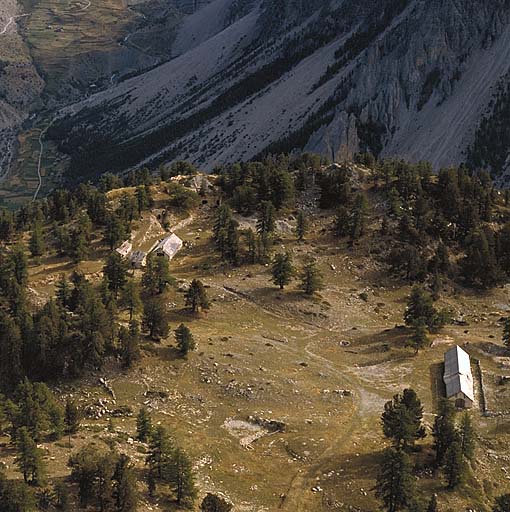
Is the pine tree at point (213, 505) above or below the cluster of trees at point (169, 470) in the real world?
below

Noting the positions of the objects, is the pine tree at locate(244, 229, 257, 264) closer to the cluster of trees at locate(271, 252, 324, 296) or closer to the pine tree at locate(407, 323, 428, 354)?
the cluster of trees at locate(271, 252, 324, 296)

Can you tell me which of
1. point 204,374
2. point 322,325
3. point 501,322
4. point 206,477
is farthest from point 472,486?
point 501,322

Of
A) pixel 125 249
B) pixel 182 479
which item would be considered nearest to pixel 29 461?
pixel 182 479

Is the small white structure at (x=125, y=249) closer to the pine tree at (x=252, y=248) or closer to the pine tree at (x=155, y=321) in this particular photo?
the pine tree at (x=252, y=248)

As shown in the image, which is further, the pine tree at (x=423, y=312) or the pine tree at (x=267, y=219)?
the pine tree at (x=267, y=219)

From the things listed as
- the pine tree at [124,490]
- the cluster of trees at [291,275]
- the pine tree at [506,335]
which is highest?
the pine tree at [124,490]

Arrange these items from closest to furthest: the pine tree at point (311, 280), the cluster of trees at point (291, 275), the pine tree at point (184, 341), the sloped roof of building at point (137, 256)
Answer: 1. the pine tree at point (184, 341)
2. the pine tree at point (311, 280)
3. the cluster of trees at point (291, 275)
4. the sloped roof of building at point (137, 256)

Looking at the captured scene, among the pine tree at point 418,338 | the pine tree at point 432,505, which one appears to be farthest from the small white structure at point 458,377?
the pine tree at point 432,505

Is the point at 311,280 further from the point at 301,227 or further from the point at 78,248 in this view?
the point at 78,248
